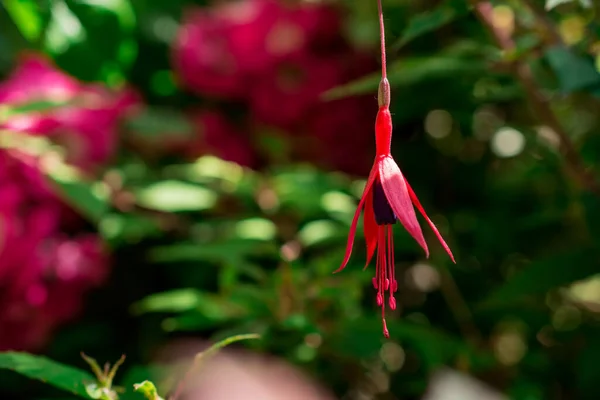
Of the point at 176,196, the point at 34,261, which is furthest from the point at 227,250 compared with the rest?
the point at 34,261

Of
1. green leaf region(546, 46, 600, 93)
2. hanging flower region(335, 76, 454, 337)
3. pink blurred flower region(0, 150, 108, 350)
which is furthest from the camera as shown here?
pink blurred flower region(0, 150, 108, 350)

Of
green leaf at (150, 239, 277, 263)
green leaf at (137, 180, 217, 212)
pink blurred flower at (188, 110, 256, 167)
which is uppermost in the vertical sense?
pink blurred flower at (188, 110, 256, 167)

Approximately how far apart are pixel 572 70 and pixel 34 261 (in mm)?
533

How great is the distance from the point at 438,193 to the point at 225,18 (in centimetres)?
35

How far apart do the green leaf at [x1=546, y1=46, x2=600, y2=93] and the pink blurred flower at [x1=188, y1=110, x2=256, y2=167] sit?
46cm

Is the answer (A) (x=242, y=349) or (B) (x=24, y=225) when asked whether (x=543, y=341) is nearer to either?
(A) (x=242, y=349)

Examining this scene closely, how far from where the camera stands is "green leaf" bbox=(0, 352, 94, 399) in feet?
1.22

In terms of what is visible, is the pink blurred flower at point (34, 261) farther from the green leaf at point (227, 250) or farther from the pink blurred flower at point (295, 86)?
the pink blurred flower at point (295, 86)

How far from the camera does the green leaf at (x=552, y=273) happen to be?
0.59m

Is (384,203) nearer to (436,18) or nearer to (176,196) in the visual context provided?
(436,18)

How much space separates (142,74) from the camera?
1003 millimetres

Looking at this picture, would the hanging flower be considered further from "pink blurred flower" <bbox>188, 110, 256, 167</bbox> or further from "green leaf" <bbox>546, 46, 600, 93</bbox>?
"pink blurred flower" <bbox>188, 110, 256, 167</bbox>

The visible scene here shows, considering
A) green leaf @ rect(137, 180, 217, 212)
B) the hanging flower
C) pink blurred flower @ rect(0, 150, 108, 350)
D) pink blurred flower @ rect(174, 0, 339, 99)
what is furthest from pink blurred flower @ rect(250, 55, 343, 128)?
the hanging flower

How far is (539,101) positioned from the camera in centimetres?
61
